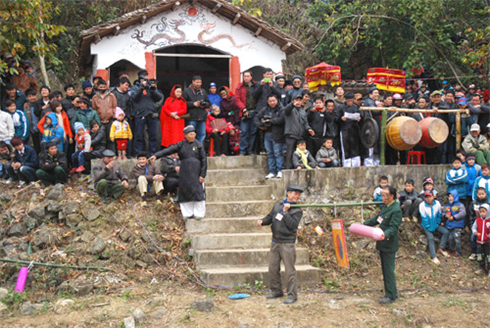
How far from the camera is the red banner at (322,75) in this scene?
13734mm

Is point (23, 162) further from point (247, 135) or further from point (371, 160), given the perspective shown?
point (371, 160)

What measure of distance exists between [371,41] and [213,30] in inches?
281

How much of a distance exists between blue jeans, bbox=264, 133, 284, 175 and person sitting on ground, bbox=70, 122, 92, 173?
3761 mm

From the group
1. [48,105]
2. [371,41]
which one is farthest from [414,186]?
[371,41]

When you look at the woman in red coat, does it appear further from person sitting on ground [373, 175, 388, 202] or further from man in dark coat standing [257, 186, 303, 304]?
person sitting on ground [373, 175, 388, 202]

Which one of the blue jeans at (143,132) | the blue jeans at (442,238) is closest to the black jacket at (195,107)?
the blue jeans at (143,132)

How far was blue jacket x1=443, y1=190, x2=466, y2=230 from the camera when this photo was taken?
10719mm

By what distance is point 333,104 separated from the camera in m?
11.7

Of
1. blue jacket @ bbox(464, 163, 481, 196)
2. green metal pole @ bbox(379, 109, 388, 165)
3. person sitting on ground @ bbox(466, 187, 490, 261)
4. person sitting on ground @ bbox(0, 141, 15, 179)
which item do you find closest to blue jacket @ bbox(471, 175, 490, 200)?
person sitting on ground @ bbox(466, 187, 490, 261)

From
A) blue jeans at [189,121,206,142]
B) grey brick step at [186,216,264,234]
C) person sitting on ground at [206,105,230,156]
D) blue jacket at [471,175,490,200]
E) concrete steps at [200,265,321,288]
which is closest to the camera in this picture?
concrete steps at [200,265,321,288]

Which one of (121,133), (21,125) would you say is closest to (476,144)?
(121,133)

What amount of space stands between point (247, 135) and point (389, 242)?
493 centimetres

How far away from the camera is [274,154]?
11398 mm

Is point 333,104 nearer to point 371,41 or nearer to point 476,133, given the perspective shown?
point 476,133
